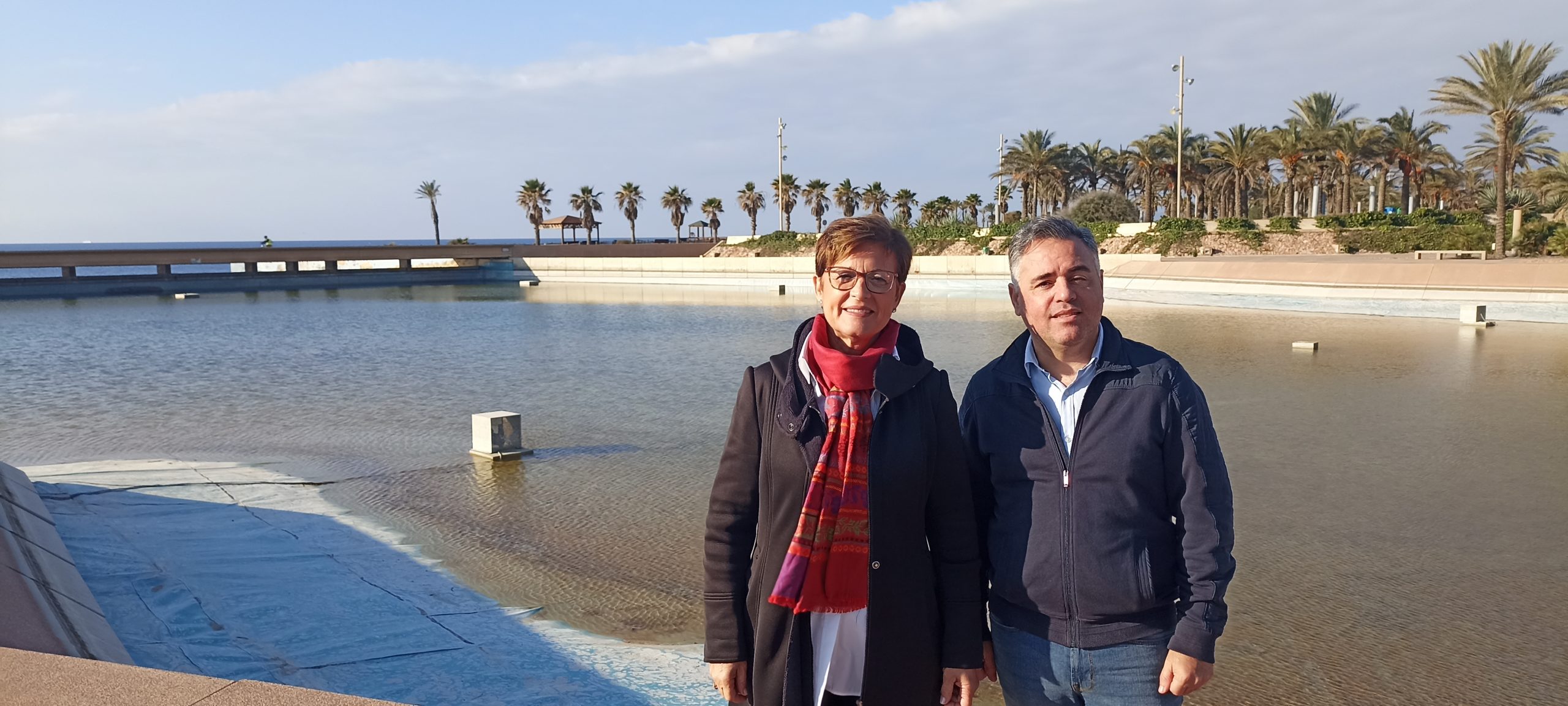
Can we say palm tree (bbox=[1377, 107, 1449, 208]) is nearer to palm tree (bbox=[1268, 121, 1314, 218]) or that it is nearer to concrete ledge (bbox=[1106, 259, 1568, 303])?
palm tree (bbox=[1268, 121, 1314, 218])

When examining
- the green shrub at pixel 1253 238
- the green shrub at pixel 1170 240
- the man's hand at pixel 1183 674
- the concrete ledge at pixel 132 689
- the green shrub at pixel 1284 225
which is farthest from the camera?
the green shrub at pixel 1284 225

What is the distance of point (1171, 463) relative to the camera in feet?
7.78

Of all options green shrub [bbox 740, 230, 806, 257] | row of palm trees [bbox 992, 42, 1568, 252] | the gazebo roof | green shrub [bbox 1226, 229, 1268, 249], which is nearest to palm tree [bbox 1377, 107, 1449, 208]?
row of palm trees [bbox 992, 42, 1568, 252]

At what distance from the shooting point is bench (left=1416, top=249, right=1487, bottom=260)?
106 feet

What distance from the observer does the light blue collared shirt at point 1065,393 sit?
2420 mm

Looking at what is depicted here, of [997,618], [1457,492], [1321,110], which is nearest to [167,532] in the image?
[997,618]

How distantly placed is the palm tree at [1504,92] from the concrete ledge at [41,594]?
34.0m

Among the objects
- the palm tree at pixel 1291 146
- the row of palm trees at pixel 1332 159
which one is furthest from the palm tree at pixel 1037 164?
the palm tree at pixel 1291 146

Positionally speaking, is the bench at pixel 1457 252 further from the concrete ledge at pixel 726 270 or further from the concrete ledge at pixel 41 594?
the concrete ledge at pixel 41 594

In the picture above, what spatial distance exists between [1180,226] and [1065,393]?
43.7m

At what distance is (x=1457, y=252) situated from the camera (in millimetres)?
33906

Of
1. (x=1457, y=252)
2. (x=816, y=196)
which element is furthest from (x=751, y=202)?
(x=1457, y=252)

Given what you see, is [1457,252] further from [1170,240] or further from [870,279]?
[870,279]

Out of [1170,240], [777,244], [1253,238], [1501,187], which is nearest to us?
[1501,187]
